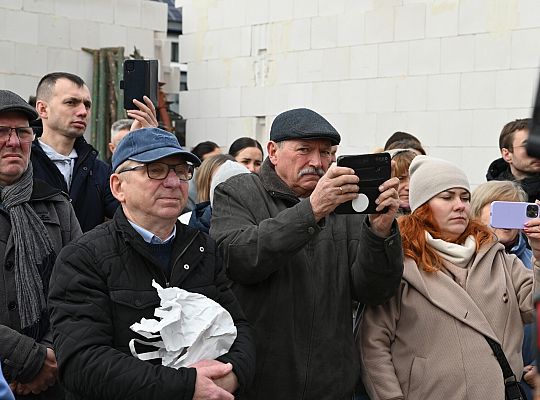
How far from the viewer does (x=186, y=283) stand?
3479mm

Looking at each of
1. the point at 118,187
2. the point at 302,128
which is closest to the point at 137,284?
the point at 118,187

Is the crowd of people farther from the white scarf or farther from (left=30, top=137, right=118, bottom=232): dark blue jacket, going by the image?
(left=30, top=137, right=118, bottom=232): dark blue jacket

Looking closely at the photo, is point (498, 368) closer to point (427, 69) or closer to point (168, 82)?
point (427, 69)

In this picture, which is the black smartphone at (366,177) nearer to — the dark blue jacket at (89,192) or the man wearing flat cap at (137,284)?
the man wearing flat cap at (137,284)

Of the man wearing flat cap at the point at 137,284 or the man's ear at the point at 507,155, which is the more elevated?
the man's ear at the point at 507,155

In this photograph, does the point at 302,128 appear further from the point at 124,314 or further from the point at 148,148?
the point at 124,314

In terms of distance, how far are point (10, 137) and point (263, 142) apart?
7430 millimetres

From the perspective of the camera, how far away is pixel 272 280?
3.94 metres

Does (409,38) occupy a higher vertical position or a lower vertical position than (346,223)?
higher

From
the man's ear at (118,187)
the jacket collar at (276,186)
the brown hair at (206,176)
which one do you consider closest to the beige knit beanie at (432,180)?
the jacket collar at (276,186)

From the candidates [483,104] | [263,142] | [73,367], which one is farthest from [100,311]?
[263,142]

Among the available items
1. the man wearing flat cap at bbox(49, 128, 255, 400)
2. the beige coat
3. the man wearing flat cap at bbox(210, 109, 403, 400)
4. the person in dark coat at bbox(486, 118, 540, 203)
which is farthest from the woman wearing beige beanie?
the person in dark coat at bbox(486, 118, 540, 203)

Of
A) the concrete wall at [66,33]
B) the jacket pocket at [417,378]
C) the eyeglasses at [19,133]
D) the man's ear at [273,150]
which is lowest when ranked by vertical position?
the jacket pocket at [417,378]

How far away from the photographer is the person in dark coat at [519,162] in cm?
615
